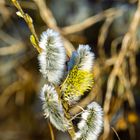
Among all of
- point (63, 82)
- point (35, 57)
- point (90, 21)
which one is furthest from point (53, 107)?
point (35, 57)

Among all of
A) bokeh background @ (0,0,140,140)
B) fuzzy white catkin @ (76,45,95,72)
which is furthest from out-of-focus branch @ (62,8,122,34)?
fuzzy white catkin @ (76,45,95,72)

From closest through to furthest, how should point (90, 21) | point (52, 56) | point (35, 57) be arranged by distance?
point (52, 56), point (90, 21), point (35, 57)

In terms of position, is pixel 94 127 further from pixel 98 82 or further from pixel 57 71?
pixel 98 82

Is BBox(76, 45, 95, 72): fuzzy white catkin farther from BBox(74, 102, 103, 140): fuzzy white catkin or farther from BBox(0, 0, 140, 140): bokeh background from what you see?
BBox(0, 0, 140, 140): bokeh background

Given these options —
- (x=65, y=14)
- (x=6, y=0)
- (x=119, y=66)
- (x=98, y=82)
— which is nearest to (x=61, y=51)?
(x=119, y=66)

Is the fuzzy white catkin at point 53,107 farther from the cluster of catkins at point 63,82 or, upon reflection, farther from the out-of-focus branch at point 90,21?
the out-of-focus branch at point 90,21

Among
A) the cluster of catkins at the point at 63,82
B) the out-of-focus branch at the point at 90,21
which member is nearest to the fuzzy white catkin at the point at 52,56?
the cluster of catkins at the point at 63,82

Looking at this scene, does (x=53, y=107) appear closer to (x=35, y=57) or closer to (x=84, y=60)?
(x=84, y=60)
